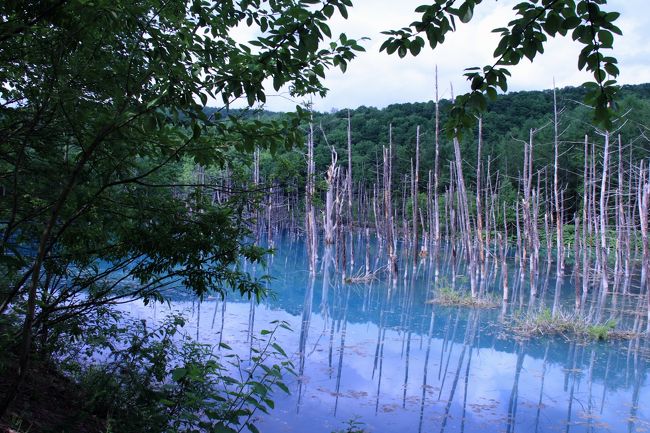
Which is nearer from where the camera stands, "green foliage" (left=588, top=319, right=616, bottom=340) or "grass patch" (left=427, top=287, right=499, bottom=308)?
"green foliage" (left=588, top=319, right=616, bottom=340)

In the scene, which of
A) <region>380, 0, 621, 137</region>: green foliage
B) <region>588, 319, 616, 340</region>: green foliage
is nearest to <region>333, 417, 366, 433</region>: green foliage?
<region>380, 0, 621, 137</region>: green foliage

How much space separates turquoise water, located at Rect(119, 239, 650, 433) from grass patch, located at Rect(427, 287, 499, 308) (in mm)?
467

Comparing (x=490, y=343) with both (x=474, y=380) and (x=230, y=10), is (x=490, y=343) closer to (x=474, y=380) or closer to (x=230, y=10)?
(x=474, y=380)

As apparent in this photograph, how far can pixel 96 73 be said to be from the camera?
7.48 ft

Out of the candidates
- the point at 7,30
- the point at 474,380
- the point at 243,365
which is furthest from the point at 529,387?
the point at 7,30

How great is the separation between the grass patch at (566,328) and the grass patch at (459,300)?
8.98 ft

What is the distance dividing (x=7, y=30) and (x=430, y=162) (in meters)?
42.4

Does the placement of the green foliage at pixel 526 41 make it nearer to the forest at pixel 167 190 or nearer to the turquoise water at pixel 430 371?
the forest at pixel 167 190

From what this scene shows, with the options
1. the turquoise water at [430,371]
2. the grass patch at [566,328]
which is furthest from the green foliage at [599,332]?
the turquoise water at [430,371]

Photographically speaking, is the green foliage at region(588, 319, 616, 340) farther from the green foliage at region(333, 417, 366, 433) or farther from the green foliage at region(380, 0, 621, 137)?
the green foliage at region(380, 0, 621, 137)

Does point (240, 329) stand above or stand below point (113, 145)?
below

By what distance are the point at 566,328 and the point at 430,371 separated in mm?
4971

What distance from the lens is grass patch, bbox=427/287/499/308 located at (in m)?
14.5

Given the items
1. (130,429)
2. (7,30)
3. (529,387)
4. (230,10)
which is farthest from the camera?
(529,387)
